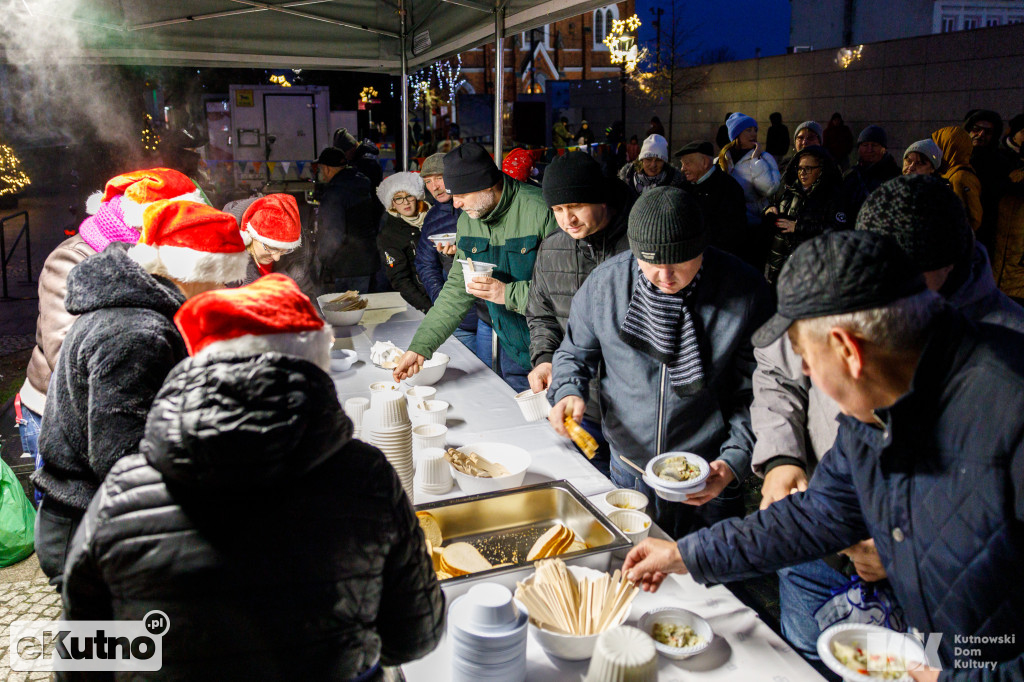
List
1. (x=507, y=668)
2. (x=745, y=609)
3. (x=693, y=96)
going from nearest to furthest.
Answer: (x=507, y=668)
(x=745, y=609)
(x=693, y=96)

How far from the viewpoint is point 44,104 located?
17703 millimetres

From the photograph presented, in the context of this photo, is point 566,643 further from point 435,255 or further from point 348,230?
point 348,230

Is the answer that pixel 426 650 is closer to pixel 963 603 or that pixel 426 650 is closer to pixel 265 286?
pixel 265 286

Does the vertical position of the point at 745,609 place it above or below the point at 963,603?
below

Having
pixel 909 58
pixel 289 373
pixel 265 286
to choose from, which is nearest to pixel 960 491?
pixel 289 373

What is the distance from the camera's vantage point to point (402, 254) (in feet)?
16.6

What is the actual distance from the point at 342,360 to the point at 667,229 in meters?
2.05

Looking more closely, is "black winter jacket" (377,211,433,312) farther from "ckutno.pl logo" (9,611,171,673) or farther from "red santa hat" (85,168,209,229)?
"ckutno.pl logo" (9,611,171,673)

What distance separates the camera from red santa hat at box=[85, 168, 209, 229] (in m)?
2.58

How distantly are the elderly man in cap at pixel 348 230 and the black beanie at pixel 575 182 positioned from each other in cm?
375

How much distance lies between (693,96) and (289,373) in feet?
70.4

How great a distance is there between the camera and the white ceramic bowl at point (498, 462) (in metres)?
2.18

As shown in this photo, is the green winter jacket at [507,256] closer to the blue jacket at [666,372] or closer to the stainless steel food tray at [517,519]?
the blue jacket at [666,372]

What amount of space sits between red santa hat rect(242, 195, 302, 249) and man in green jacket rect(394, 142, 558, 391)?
77cm
